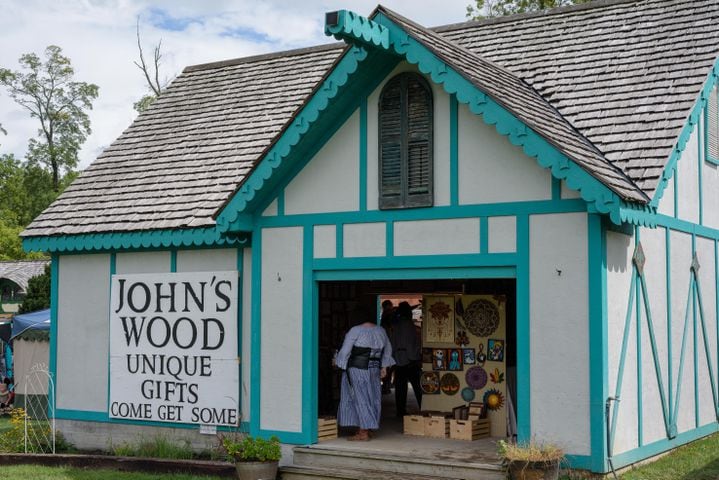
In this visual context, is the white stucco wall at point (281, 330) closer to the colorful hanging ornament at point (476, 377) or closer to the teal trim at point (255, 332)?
the teal trim at point (255, 332)

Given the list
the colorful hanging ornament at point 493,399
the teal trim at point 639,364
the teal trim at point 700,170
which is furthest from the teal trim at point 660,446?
the teal trim at point 700,170

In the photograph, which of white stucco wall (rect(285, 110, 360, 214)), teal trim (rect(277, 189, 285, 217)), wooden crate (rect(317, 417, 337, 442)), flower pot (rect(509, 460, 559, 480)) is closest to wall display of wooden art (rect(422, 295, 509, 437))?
wooden crate (rect(317, 417, 337, 442))

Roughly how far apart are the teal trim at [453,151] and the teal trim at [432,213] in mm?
175

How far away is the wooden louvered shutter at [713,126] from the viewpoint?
15352 millimetres

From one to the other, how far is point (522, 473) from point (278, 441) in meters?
3.48

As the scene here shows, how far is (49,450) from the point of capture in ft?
50.7

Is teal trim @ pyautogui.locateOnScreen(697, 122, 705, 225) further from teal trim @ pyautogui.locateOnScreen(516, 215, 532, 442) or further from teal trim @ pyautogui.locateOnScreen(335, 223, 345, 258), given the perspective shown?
teal trim @ pyautogui.locateOnScreen(335, 223, 345, 258)

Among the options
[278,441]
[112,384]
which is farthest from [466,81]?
[112,384]

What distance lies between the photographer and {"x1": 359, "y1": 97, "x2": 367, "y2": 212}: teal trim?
13000 millimetres

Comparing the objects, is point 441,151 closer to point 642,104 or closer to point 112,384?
point 642,104

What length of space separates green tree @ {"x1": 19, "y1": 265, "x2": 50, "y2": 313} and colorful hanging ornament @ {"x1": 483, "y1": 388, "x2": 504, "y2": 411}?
52.1ft

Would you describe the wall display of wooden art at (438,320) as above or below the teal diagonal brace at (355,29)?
below

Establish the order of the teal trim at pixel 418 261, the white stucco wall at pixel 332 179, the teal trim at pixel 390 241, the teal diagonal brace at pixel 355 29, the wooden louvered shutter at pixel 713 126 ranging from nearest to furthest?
the teal diagonal brace at pixel 355 29 → the teal trim at pixel 418 261 → the teal trim at pixel 390 241 → the white stucco wall at pixel 332 179 → the wooden louvered shutter at pixel 713 126

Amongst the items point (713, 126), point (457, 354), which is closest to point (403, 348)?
point (457, 354)
